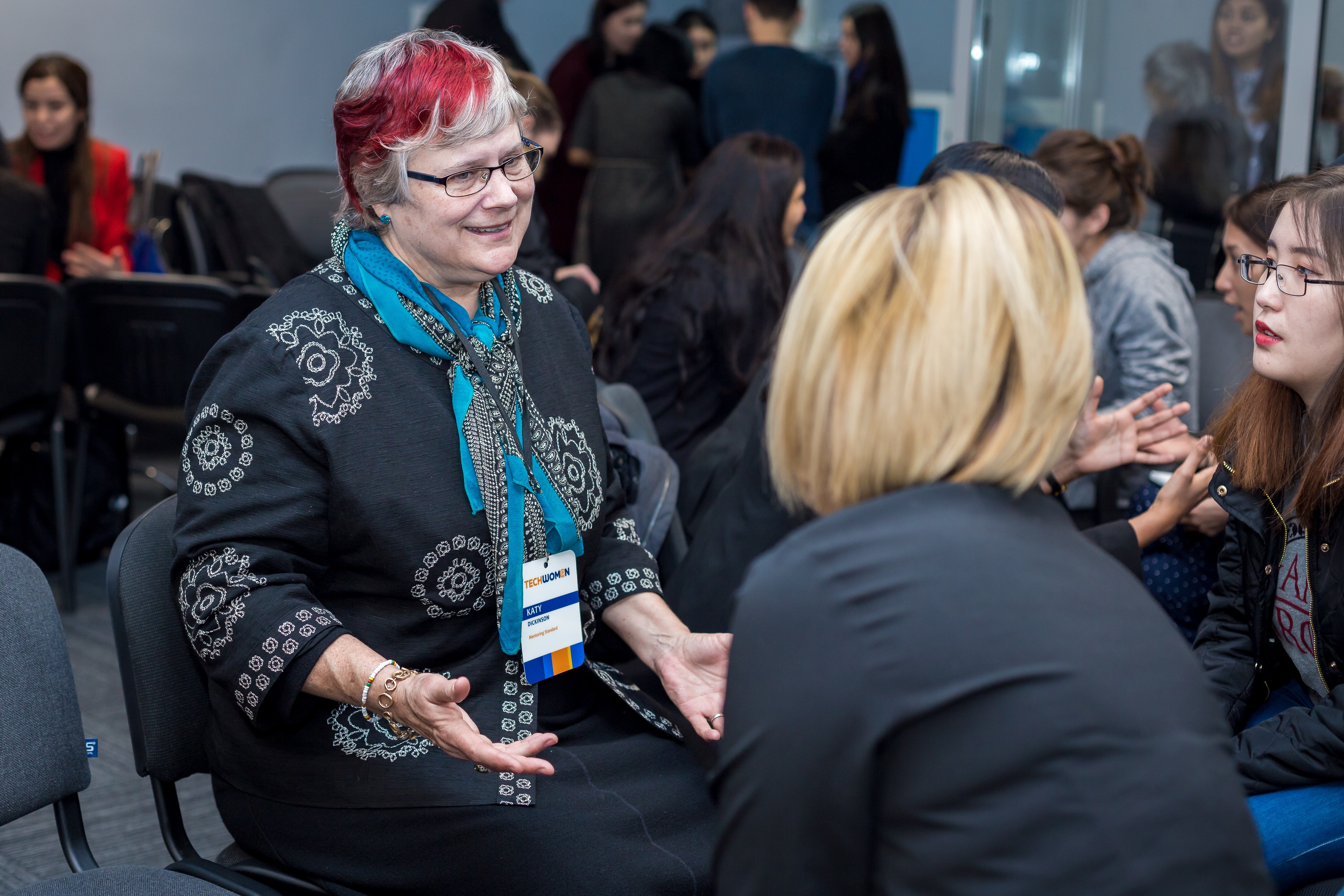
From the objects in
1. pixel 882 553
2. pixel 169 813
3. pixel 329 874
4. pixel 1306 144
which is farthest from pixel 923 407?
pixel 1306 144

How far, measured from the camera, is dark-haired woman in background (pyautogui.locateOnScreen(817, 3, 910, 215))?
16.8ft

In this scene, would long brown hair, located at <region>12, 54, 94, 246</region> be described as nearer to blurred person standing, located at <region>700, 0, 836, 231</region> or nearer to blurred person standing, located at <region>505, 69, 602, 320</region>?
blurred person standing, located at <region>505, 69, 602, 320</region>

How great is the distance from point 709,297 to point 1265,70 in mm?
2113

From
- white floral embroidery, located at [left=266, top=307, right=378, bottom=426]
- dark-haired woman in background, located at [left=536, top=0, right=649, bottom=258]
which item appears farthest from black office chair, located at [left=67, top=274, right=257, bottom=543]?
white floral embroidery, located at [left=266, top=307, right=378, bottom=426]

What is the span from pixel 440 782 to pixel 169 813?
1.18 feet

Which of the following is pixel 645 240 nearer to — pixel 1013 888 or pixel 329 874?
pixel 329 874

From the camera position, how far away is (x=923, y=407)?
0.82m

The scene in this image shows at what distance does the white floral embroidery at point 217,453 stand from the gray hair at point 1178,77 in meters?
3.56

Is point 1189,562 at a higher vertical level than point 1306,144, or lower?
lower

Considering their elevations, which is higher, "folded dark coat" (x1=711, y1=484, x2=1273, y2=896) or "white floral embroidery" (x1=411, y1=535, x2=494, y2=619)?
"folded dark coat" (x1=711, y1=484, x2=1273, y2=896)

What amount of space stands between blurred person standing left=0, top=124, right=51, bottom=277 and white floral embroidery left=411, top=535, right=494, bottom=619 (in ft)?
10.2

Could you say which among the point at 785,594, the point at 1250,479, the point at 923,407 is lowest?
the point at 1250,479

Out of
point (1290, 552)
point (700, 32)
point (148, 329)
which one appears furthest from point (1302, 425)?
point (700, 32)

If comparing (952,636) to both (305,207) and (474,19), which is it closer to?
(474,19)
